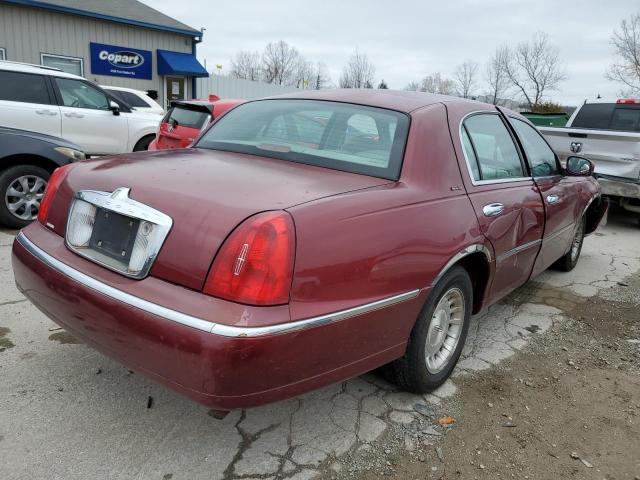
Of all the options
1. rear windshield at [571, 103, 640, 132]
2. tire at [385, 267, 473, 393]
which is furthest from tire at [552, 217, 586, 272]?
rear windshield at [571, 103, 640, 132]

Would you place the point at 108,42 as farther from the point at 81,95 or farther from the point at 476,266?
the point at 476,266

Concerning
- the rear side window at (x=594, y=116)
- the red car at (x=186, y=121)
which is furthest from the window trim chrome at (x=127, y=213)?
the rear side window at (x=594, y=116)

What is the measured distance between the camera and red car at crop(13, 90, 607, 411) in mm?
1855

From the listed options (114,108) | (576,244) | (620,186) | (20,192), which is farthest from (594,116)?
(20,192)

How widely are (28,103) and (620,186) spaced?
27.6ft

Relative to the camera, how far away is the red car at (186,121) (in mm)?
7532

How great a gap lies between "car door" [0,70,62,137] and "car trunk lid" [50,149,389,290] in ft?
18.5

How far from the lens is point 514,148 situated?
144 inches

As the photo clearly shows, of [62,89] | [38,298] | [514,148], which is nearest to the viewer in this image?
[38,298]

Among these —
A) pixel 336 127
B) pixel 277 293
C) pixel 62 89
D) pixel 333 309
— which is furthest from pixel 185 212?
pixel 62 89

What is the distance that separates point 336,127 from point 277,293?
52.5 inches

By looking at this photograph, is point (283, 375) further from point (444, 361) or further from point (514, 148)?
point (514, 148)

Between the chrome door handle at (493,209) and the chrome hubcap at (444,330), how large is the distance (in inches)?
18.2

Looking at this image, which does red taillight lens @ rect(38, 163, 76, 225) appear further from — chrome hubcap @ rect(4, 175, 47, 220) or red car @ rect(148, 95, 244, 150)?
red car @ rect(148, 95, 244, 150)
